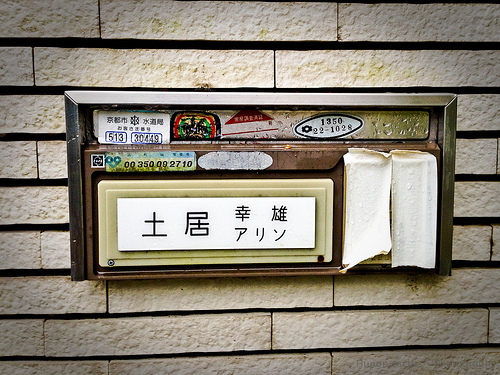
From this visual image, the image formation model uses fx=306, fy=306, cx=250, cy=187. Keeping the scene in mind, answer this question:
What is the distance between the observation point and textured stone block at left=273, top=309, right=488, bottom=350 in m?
2.14

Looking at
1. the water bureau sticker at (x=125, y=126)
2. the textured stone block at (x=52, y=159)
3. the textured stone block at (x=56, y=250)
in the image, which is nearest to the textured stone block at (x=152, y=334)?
the textured stone block at (x=56, y=250)

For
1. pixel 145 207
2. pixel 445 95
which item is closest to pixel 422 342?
pixel 445 95

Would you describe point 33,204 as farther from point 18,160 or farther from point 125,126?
point 125,126

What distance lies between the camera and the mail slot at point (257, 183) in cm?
183

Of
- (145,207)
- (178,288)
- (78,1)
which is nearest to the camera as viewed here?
(145,207)

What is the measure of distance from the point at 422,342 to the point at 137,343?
1999 millimetres

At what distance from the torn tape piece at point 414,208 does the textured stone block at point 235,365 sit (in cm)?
90

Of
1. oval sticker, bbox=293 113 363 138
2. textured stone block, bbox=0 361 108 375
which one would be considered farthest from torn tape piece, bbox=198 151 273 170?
textured stone block, bbox=0 361 108 375

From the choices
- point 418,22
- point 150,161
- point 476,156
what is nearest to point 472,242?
point 476,156

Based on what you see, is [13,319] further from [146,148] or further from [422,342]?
[422,342]

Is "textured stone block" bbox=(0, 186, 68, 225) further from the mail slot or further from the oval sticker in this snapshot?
the oval sticker

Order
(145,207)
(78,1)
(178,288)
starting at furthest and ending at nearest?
(178,288) → (78,1) → (145,207)

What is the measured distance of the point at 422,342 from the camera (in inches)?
86.1

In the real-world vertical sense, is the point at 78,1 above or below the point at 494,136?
above
